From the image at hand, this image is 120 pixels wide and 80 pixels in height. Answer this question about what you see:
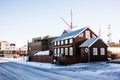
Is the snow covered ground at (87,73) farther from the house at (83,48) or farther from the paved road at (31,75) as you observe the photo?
the house at (83,48)

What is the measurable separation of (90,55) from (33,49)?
46415 millimetres

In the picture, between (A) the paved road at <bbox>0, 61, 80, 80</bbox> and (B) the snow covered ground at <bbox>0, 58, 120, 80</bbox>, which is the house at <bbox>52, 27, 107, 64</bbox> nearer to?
(B) the snow covered ground at <bbox>0, 58, 120, 80</bbox>

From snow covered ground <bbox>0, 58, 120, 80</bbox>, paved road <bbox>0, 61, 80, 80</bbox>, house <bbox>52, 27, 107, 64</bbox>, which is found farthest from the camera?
house <bbox>52, 27, 107, 64</bbox>

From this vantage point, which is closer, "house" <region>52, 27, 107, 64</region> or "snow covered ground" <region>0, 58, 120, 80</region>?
"snow covered ground" <region>0, 58, 120, 80</region>

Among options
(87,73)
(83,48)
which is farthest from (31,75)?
(83,48)

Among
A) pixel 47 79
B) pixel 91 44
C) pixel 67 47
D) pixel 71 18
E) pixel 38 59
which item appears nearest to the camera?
pixel 47 79

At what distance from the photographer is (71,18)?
76000 millimetres

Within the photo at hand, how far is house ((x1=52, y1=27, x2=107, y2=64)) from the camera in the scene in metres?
37.2

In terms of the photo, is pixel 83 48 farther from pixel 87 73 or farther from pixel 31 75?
pixel 31 75

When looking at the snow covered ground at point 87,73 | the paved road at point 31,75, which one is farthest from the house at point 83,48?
the paved road at point 31,75

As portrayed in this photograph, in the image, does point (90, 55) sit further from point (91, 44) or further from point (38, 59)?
point (38, 59)

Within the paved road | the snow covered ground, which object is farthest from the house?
the paved road

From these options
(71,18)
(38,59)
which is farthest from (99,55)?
(71,18)

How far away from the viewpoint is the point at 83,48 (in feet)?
134
